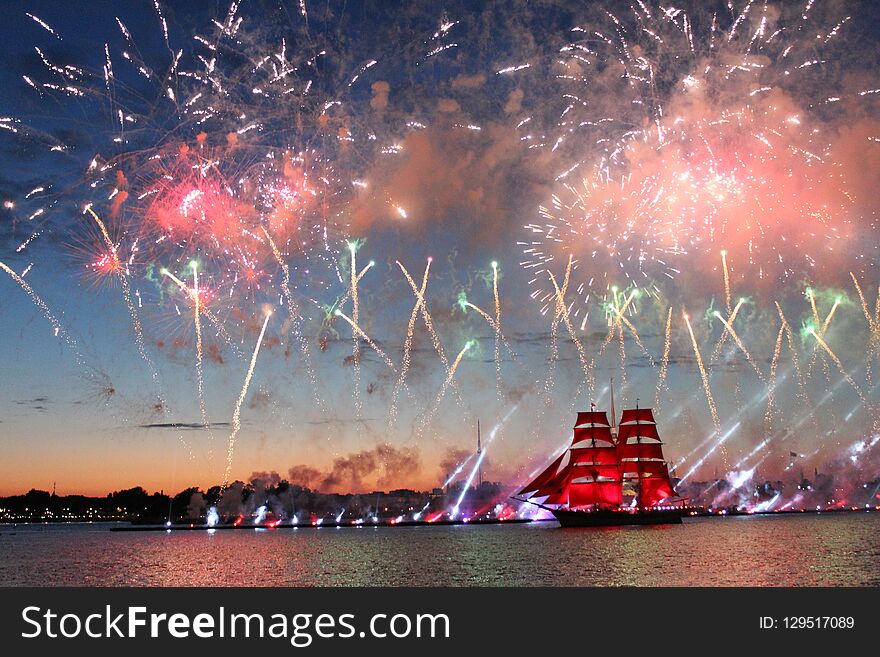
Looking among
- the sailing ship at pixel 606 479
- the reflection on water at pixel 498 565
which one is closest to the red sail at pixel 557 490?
the sailing ship at pixel 606 479

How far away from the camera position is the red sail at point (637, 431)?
172 m

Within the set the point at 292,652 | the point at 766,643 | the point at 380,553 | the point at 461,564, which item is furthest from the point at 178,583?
the point at 766,643

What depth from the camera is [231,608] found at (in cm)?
2647

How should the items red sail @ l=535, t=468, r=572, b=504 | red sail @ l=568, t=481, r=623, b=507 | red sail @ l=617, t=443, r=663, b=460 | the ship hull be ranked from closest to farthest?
red sail @ l=535, t=468, r=572, b=504 < the ship hull < red sail @ l=568, t=481, r=623, b=507 < red sail @ l=617, t=443, r=663, b=460

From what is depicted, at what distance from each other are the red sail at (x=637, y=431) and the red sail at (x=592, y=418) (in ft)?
21.2

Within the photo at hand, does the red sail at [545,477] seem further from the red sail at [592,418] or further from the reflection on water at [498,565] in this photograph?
the reflection on water at [498,565]

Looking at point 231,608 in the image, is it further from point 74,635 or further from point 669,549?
point 669,549

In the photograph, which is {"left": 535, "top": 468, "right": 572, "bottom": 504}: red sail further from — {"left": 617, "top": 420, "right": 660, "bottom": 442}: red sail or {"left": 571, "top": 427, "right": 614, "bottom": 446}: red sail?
{"left": 617, "top": 420, "right": 660, "bottom": 442}: red sail

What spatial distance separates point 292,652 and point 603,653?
8.28 meters

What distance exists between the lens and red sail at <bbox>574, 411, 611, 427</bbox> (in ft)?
550

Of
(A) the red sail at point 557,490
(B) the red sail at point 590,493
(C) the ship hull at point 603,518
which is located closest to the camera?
(A) the red sail at point 557,490

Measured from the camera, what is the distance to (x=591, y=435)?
545ft

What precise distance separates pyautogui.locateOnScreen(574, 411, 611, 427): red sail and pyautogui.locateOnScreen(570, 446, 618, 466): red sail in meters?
5.21

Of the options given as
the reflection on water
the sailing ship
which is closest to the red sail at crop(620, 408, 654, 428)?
the sailing ship
